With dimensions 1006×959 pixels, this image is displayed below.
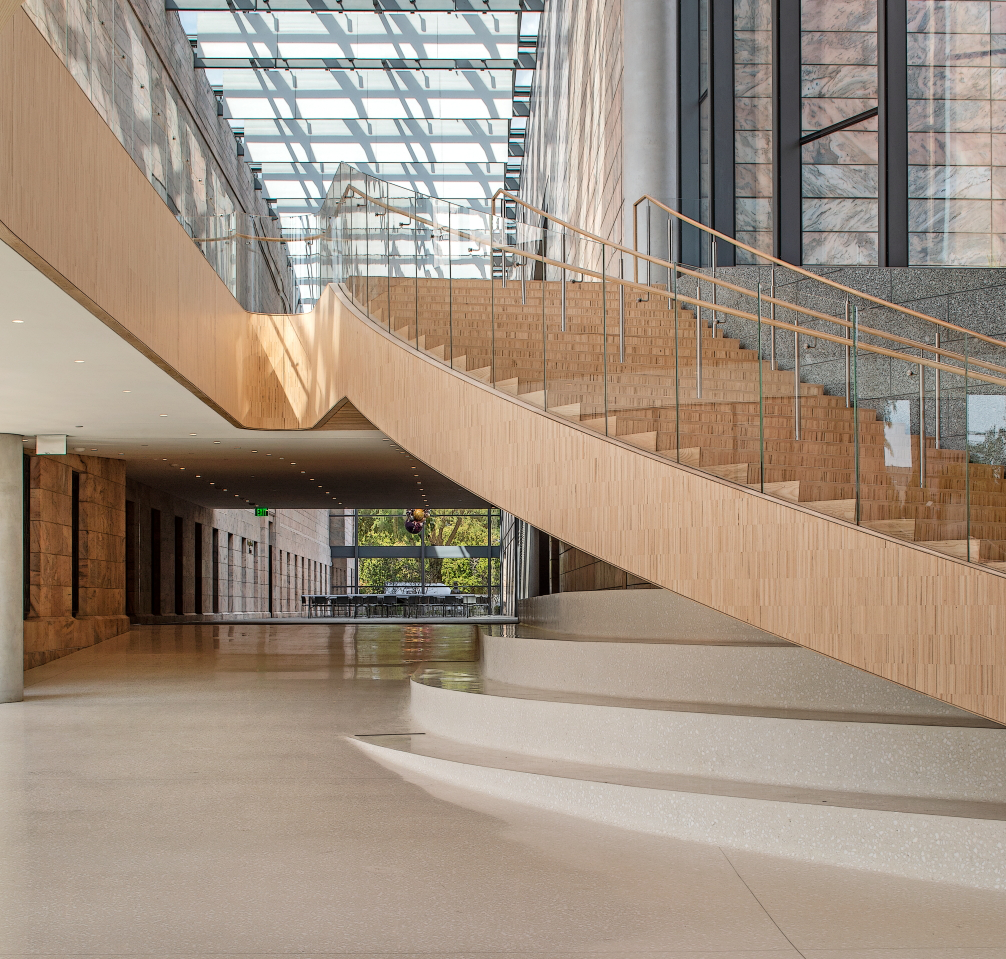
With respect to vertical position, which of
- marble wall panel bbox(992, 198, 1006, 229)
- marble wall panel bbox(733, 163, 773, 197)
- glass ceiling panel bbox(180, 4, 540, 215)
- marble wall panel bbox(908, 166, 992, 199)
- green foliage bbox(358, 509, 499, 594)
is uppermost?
glass ceiling panel bbox(180, 4, 540, 215)

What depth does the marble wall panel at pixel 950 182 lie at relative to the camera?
1140cm

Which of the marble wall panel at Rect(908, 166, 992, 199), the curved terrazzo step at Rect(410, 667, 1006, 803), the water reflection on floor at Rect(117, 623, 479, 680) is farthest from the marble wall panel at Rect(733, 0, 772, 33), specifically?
the curved terrazzo step at Rect(410, 667, 1006, 803)

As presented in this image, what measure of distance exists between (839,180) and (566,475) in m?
7.44

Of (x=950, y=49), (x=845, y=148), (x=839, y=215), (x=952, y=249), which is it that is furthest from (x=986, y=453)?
(x=845, y=148)

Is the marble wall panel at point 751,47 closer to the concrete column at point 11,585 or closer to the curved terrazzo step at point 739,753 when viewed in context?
the curved terrazzo step at point 739,753

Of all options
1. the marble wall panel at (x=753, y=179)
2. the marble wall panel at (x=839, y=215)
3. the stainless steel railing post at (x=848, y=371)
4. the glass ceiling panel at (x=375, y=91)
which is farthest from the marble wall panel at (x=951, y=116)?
the glass ceiling panel at (x=375, y=91)

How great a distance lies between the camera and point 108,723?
9.41 metres

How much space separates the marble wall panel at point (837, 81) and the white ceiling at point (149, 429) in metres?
6.86

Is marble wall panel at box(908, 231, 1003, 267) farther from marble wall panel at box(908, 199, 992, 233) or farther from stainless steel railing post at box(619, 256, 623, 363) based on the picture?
stainless steel railing post at box(619, 256, 623, 363)

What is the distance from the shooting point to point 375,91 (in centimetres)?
2608

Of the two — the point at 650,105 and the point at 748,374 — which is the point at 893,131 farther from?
the point at 748,374

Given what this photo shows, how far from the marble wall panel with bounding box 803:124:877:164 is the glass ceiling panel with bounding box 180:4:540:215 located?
44.4ft

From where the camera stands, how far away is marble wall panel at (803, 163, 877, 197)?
1231 centimetres

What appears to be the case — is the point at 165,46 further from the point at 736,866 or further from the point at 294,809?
the point at 736,866
